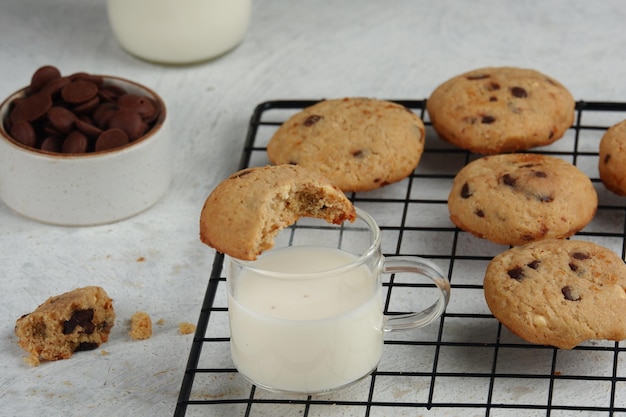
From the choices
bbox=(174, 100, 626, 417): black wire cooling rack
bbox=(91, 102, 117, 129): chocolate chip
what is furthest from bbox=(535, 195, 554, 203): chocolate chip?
bbox=(91, 102, 117, 129): chocolate chip

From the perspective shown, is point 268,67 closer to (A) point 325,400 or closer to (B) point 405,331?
(B) point 405,331

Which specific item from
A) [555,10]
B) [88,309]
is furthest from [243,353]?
[555,10]

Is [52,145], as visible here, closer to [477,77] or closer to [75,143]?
[75,143]

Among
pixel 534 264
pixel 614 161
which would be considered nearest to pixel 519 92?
pixel 614 161

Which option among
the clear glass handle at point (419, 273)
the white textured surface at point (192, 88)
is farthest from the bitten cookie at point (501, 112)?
the clear glass handle at point (419, 273)

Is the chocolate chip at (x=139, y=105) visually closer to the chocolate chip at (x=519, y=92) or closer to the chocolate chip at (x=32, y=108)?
the chocolate chip at (x=32, y=108)

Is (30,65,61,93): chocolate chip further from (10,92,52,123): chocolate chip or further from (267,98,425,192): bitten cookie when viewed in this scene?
(267,98,425,192): bitten cookie
